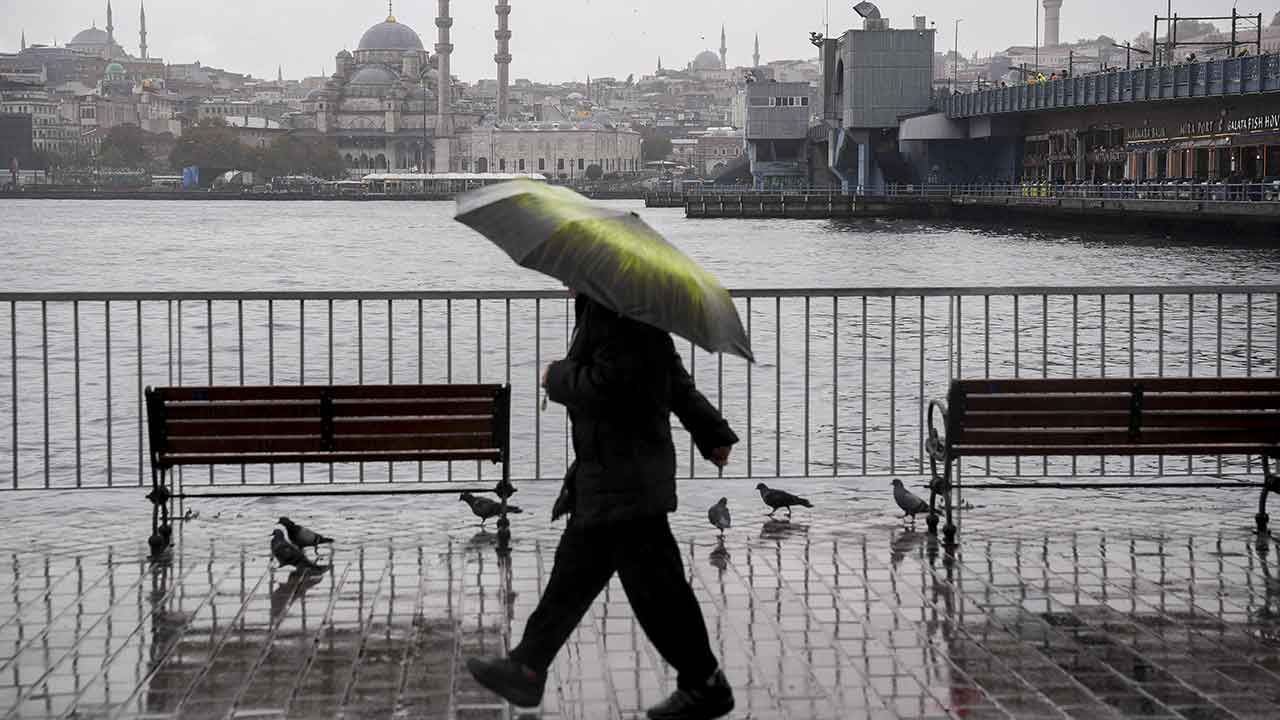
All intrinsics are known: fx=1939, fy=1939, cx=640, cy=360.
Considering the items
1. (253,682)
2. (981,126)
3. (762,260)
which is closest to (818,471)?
(253,682)

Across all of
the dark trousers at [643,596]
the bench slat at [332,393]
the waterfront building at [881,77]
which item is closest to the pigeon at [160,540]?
the bench slat at [332,393]

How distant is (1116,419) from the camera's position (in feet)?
28.2

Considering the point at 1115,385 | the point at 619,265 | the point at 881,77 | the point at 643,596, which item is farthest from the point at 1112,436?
the point at 881,77

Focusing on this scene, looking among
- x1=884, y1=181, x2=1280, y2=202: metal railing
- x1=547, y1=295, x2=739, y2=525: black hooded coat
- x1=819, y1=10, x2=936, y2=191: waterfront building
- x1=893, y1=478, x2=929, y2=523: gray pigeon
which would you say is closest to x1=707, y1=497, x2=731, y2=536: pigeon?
x1=893, y1=478, x2=929, y2=523: gray pigeon

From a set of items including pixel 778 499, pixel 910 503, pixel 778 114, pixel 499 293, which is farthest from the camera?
pixel 778 114

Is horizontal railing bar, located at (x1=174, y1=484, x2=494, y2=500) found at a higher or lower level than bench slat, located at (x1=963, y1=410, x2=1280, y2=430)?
lower

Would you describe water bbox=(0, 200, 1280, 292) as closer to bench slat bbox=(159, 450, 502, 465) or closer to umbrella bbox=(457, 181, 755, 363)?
bench slat bbox=(159, 450, 502, 465)

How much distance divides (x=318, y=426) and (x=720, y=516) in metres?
1.83

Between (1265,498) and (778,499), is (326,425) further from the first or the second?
(1265,498)

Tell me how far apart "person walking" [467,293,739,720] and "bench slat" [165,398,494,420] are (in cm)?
257

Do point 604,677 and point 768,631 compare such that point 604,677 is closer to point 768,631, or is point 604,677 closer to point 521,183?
point 768,631

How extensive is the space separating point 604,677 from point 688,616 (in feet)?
1.89

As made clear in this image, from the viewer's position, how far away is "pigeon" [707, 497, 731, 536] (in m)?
8.70

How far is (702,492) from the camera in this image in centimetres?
1021
